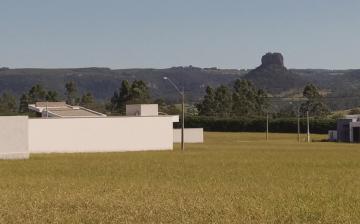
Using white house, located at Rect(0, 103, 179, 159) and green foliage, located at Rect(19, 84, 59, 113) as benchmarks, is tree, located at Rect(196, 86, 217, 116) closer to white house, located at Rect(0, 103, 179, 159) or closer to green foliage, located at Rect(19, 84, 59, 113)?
green foliage, located at Rect(19, 84, 59, 113)

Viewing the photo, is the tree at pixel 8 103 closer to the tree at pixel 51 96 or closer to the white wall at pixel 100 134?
the tree at pixel 51 96

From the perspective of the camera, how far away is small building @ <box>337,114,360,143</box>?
119 m

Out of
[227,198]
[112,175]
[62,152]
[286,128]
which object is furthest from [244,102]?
[227,198]

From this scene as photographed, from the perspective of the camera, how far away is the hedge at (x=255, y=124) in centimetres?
13800

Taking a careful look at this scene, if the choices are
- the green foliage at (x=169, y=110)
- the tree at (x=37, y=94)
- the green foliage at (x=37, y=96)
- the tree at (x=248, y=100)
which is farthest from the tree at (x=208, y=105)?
the tree at (x=37, y=94)

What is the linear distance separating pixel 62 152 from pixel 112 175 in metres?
34.5

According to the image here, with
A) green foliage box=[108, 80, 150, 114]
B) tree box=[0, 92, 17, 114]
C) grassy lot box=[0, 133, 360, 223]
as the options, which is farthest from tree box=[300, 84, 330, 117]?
grassy lot box=[0, 133, 360, 223]

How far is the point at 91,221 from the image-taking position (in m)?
17.7

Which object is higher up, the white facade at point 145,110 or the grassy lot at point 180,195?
the white facade at point 145,110

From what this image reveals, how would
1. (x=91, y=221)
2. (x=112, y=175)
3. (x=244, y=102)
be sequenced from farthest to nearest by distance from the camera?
1. (x=244, y=102)
2. (x=112, y=175)
3. (x=91, y=221)

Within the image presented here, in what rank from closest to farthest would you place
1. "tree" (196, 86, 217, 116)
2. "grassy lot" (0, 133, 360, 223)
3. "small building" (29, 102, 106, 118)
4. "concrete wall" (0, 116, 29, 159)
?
1. "grassy lot" (0, 133, 360, 223)
2. "concrete wall" (0, 116, 29, 159)
3. "small building" (29, 102, 106, 118)
4. "tree" (196, 86, 217, 116)

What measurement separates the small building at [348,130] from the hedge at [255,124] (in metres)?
12.6

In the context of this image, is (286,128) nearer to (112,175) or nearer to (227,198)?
(112,175)

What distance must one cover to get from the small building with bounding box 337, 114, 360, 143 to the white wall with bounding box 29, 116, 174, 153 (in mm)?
48818
